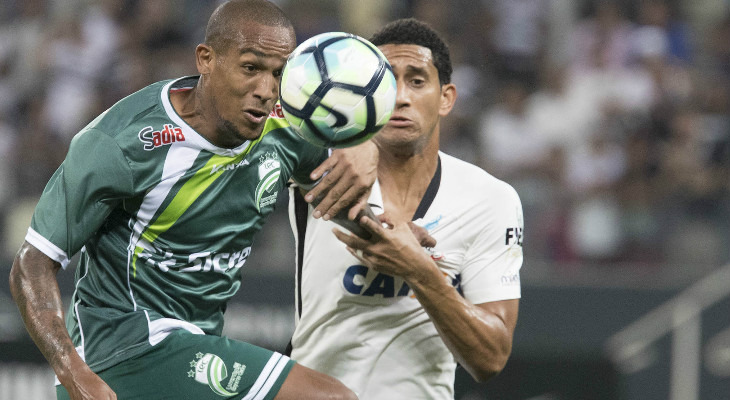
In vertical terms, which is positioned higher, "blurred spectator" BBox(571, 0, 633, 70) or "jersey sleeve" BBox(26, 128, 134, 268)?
"blurred spectator" BBox(571, 0, 633, 70)

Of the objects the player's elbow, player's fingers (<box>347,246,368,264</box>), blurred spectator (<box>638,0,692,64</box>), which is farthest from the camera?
blurred spectator (<box>638,0,692,64</box>)

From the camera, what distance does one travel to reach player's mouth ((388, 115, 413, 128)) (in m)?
4.37

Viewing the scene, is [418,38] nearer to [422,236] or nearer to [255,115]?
[422,236]

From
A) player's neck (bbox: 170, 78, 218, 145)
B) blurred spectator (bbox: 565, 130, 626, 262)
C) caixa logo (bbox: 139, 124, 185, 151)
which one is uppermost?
blurred spectator (bbox: 565, 130, 626, 262)

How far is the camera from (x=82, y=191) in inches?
136

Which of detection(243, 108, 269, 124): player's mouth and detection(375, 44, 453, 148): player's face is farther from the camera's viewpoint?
detection(375, 44, 453, 148): player's face

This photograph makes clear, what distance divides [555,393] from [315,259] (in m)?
3.59

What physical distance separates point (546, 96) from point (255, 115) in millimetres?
6390

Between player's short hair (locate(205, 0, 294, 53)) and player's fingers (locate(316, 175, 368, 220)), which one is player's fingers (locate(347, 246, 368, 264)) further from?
player's short hair (locate(205, 0, 294, 53))

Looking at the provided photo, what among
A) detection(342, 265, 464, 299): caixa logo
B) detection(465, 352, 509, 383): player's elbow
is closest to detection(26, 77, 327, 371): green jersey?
detection(342, 265, 464, 299): caixa logo

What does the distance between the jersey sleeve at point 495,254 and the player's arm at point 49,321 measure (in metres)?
1.82

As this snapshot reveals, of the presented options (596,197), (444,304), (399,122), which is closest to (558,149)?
(596,197)

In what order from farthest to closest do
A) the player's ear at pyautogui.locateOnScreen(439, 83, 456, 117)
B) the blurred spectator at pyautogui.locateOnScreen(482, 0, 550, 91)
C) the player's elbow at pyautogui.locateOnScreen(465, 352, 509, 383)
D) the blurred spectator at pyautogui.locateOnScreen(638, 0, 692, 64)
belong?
the blurred spectator at pyautogui.locateOnScreen(482, 0, 550, 91) < the blurred spectator at pyautogui.locateOnScreen(638, 0, 692, 64) < the player's ear at pyautogui.locateOnScreen(439, 83, 456, 117) < the player's elbow at pyautogui.locateOnScreen(465, 352, 509, 383)

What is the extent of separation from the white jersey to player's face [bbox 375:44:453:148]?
11.2 inches
